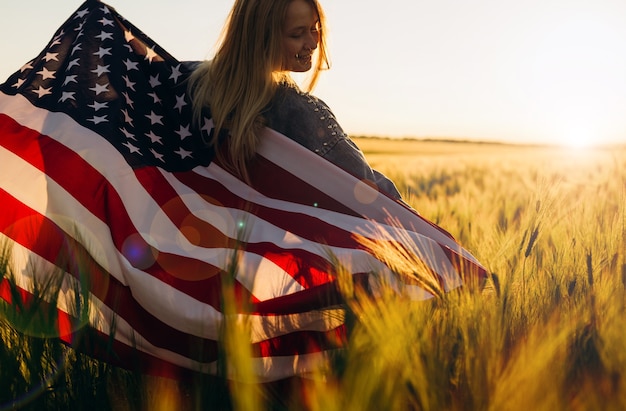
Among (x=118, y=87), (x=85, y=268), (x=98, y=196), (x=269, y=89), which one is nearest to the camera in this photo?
(x=85, y=268)

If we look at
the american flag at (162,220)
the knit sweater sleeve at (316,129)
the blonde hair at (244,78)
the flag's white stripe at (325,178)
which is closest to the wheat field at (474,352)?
the american flag at (162,220)

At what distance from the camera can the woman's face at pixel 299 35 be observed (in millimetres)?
2680

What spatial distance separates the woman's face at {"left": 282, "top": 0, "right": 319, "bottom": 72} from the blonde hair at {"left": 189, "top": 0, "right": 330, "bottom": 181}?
0.02 meters

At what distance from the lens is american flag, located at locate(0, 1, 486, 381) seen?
1889 mm

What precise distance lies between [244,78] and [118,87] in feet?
1.70

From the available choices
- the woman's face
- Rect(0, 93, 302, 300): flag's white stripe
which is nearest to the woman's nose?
the woman's face

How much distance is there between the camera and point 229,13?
2807mm

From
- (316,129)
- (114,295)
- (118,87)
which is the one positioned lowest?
(114,295)

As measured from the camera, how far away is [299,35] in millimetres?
2713

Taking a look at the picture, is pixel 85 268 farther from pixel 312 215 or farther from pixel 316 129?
pixel 316 129

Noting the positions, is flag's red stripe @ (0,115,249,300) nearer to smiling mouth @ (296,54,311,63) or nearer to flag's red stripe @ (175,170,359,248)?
flag's red stripe @ (175,170,359,248)

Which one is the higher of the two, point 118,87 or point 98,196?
point 118,87

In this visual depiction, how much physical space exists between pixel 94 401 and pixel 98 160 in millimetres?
1040

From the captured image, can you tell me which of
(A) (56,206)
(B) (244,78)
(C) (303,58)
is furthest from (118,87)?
(C) (303,58)
